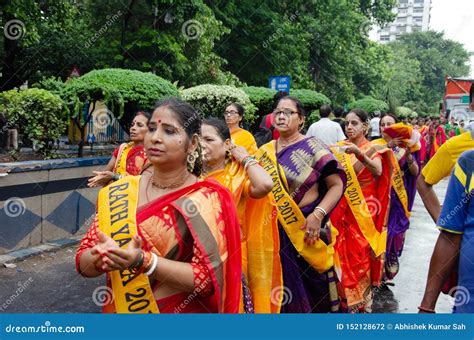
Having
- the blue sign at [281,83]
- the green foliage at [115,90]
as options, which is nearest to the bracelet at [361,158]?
the green foliage at [115,90]

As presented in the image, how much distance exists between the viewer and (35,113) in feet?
20.9

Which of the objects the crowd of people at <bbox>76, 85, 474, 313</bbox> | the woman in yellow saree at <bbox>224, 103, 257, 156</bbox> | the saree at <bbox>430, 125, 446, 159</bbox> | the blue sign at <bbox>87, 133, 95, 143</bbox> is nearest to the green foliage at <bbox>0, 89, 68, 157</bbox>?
the blue sign at <bbox>87, 133, 95, 143</bbox>

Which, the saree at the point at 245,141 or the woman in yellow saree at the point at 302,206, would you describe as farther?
the saree at the point at 245,141

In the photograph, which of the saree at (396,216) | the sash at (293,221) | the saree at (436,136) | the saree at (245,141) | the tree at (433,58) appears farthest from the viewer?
the tree at (433,58)

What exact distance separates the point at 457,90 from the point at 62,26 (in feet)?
55.3

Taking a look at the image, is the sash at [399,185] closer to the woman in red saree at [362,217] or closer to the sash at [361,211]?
the woman in red saree at [362,217]

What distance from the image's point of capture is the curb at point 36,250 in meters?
5.52

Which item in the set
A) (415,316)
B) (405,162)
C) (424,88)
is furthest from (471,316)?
(424,88)

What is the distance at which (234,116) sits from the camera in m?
5.43

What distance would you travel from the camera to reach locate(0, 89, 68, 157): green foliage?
634 cm

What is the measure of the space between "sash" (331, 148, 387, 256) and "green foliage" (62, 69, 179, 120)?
353 centimetres

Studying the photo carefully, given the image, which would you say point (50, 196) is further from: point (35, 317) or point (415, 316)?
point (415, 316)

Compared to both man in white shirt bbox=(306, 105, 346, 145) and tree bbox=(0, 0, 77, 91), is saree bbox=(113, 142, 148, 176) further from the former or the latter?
tree bbox=(0, 0, 77, 91)

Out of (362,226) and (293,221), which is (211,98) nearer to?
(362,226)
